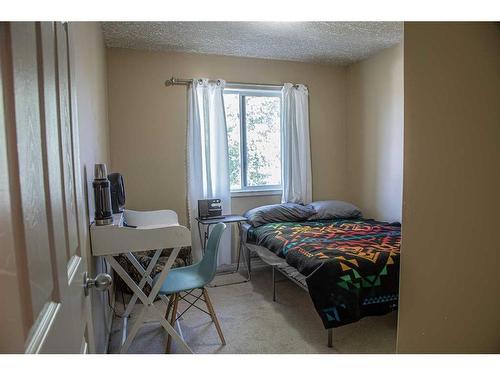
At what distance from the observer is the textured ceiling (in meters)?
2.96

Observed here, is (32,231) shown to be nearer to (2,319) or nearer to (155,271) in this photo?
(2,319)

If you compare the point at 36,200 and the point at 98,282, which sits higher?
the point at 36,200

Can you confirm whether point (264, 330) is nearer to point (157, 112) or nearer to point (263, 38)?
point (157, 112)

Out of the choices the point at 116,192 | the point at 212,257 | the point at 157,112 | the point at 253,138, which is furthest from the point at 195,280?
the point at 253,138

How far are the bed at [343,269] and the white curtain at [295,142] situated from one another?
110 cm

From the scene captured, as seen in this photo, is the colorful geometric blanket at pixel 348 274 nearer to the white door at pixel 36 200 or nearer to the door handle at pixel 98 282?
the door handle at pixel 98 282

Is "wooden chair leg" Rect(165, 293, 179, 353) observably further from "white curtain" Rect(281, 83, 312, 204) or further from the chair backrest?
"white curtain" Rect(281, 83, 312, 204)

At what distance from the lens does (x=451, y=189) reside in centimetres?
101

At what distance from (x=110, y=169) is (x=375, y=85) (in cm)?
305

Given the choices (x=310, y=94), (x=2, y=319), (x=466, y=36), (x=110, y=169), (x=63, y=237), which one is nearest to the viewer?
(x=2, y=319)

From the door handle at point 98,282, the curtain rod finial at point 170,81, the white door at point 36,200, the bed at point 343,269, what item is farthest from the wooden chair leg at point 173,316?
the curtain rod finial at point 170,81

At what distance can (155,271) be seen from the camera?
301 centimetres

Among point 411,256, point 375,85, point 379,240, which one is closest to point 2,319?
point 411,256

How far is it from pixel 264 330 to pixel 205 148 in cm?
205
